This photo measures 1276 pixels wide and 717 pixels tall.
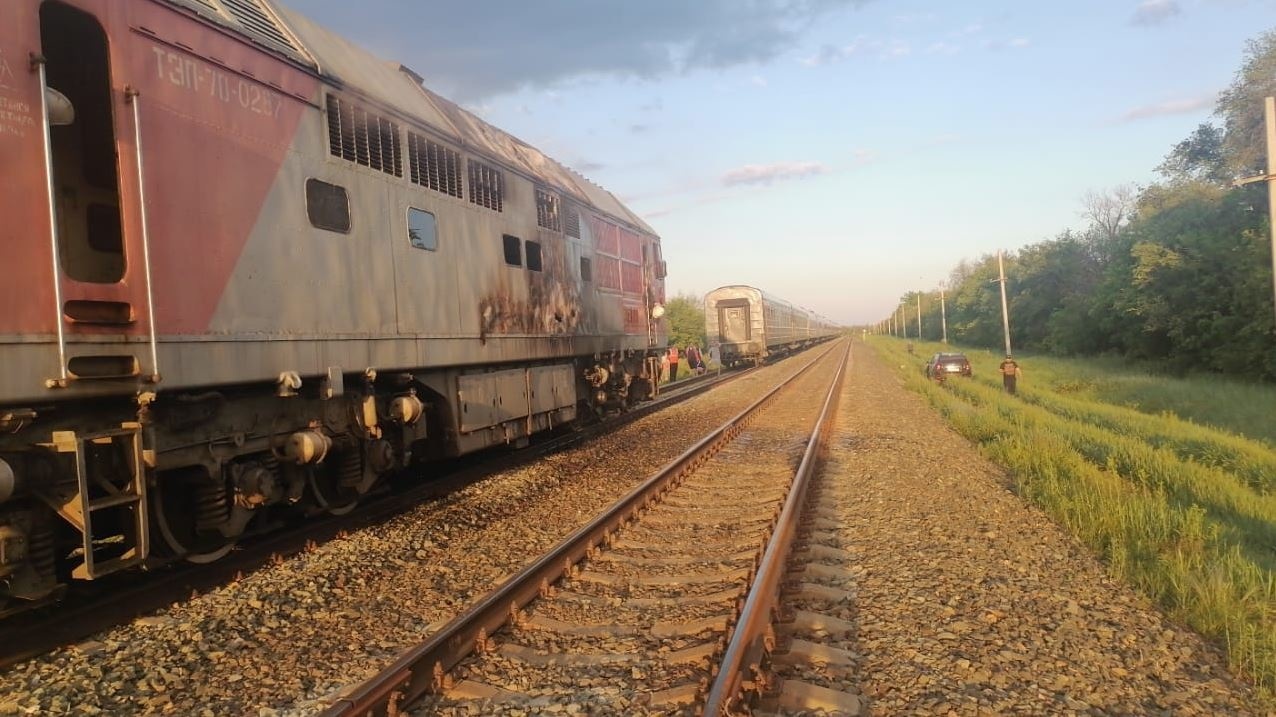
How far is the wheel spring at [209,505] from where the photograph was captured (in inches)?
202

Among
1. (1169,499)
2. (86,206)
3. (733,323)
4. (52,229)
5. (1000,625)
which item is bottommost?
(1169,499)

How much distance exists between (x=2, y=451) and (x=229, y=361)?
1.37 meters

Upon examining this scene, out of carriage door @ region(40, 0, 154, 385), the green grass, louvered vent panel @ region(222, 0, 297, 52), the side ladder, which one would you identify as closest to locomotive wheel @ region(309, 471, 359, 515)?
the side ladder

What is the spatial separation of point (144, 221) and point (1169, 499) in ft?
35.0

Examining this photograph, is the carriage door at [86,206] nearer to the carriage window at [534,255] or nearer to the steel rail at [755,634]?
the steel rail at [755,634]

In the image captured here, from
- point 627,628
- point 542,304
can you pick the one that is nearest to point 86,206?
point 627,628

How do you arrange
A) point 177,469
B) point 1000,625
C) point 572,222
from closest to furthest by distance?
1. point 1000,625
2. point 177,469
3. point 572,222

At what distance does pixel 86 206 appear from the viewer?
5.02m

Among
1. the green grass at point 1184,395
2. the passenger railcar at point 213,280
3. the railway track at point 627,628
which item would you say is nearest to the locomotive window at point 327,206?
the passenger railcar at point 213,280

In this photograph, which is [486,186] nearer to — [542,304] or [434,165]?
[434,165]

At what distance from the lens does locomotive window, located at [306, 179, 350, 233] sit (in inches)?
234

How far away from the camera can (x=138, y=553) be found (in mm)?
4117

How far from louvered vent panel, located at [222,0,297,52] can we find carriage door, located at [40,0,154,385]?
108cm

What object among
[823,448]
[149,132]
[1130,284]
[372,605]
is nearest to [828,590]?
[372,605]
